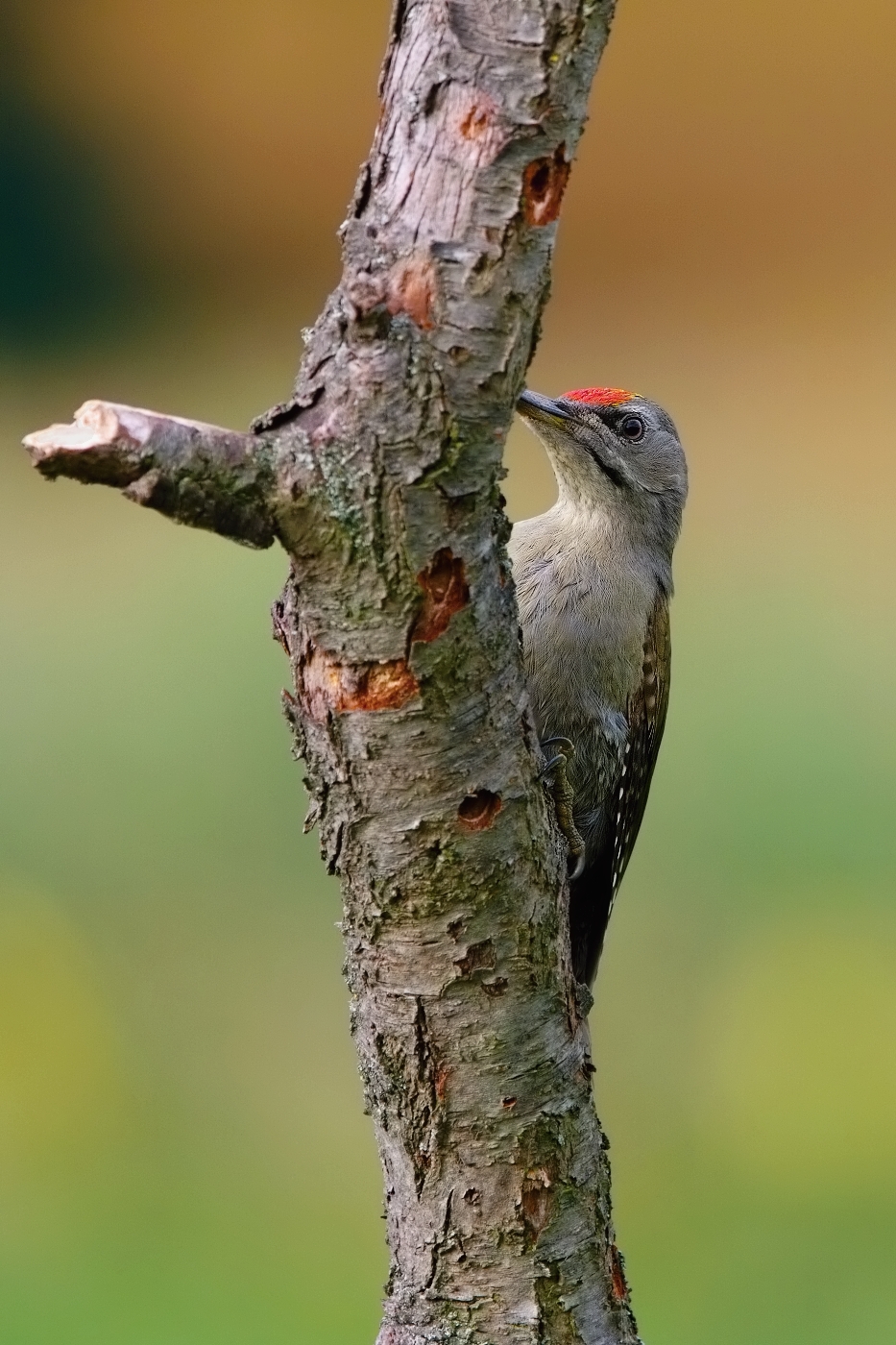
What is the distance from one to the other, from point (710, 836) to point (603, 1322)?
2883 mm

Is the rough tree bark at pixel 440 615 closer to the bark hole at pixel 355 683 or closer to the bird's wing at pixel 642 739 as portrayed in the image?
the bark hole at pixel 355 683

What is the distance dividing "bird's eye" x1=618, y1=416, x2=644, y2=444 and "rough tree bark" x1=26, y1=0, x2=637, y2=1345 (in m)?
1.50

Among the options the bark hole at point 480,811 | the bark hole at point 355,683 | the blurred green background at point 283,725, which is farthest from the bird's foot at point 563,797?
the blurred green background at point 283,725

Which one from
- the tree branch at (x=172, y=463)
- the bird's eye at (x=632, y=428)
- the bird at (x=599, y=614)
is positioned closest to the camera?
the tree branch at (x=172, y=463)

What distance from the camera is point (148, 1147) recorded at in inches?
185

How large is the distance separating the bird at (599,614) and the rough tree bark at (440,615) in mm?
965

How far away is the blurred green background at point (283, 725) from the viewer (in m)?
4.47

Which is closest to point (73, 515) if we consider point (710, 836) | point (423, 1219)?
point (710, 836)

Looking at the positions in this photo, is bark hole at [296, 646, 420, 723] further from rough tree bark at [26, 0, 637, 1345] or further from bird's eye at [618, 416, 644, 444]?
bird's eye at [618, 416, 644, 444]

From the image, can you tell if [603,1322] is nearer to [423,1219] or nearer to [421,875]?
[423,1219]

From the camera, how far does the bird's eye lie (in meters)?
3.17

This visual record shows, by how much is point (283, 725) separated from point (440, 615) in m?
3.47

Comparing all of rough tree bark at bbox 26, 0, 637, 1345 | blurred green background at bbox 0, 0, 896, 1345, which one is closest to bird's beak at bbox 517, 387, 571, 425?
rough tree bark at bbox 26, 0, 637, 1345

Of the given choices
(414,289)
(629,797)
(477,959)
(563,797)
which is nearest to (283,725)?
(629,797)
